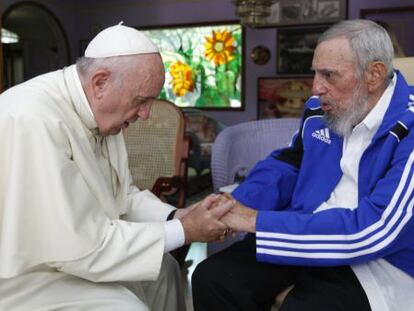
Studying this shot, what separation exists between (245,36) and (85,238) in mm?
7402

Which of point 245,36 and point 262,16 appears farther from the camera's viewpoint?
point 245,36

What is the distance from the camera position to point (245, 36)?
8.44m

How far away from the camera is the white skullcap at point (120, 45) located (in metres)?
1.61

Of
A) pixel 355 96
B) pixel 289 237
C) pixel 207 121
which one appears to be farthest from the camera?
pixel 207 121

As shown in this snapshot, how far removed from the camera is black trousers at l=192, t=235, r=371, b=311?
1.60 m

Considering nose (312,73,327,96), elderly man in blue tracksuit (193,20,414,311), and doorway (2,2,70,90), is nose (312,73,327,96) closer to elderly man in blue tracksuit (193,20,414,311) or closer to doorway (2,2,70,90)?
elderly man in blue tracksuit (193,20,414,311)

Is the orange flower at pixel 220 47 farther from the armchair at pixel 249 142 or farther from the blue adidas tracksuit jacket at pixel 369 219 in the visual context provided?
the blue adidas tracksuit jacket at pixel 369 219

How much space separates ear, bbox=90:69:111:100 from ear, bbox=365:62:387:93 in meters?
0.90

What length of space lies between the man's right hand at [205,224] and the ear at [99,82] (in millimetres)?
529

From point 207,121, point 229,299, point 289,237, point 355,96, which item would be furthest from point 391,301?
point 207,121

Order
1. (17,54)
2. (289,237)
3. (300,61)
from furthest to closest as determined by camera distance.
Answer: (17,54), (300,61), (289,237)

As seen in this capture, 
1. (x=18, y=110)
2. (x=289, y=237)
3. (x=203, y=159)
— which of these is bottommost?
(x=203, y=159)

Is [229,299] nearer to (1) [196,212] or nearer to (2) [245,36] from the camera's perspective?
(1) [196,212]

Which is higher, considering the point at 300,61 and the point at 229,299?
the point at 300,61
